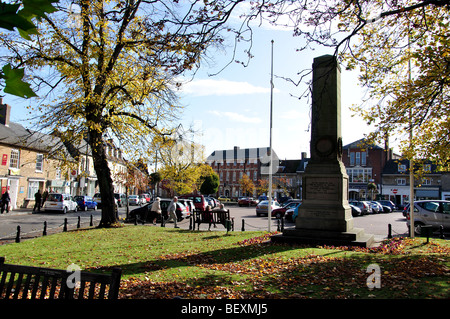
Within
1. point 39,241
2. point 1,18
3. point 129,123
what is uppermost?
point 129,123

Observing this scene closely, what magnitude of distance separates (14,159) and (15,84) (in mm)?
37946

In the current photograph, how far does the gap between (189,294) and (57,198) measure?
2900cm

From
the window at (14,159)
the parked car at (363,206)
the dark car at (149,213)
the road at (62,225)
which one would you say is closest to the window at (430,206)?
the road at (62,225)

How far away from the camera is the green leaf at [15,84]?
1501 mm

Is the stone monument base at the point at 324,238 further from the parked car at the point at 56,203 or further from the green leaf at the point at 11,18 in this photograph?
the parked car at the point at 56,203

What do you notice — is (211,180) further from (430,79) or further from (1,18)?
(1,18)

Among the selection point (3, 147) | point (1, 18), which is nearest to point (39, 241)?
point (1, 18)

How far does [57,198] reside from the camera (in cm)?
3056

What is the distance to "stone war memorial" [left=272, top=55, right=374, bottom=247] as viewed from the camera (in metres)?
11.4

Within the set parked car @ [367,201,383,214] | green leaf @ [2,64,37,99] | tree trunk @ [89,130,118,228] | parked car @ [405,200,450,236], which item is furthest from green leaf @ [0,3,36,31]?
parked car @ [367,201,383,214]

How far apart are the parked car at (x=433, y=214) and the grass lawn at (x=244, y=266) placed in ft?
18.6

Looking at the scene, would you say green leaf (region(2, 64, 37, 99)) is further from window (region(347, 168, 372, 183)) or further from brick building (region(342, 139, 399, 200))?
window (region(347, 168, 372, 183))

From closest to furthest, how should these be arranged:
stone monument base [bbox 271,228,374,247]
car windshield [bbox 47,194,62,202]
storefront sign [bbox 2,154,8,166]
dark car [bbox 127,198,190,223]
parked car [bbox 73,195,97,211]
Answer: stone monument base [bbox 271,228,374,247] → dark car [bbox 127,198,190,223] → car windshield [bbox 47,194,62,202] → storefront sign [bbox 2,154,8,166] → parked car [bbox 73,195,97,211]

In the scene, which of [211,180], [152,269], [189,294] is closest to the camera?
[189,294]
